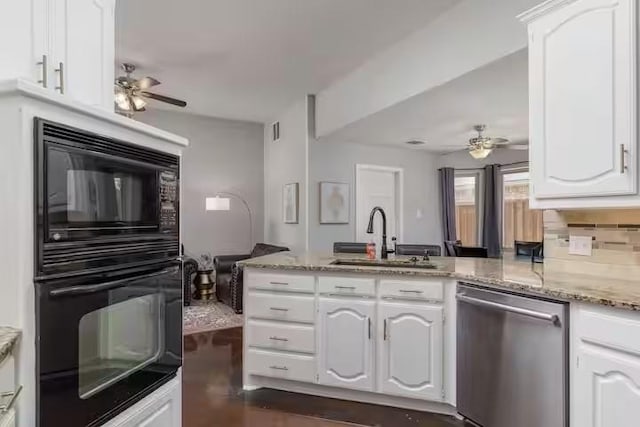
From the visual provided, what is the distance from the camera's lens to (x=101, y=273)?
114cm

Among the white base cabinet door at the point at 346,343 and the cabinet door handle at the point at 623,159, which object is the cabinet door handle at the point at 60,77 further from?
the cabinet door handle at the point at 623,159

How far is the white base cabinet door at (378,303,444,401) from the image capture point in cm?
253

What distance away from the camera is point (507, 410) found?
83.7 inches

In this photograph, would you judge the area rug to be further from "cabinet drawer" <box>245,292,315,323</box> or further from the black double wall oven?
the black double wall oven

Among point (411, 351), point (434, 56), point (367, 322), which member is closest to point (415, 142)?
point (434, 56)

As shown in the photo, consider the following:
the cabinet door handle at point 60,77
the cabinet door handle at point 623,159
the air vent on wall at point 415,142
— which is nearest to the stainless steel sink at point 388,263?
the cabinet door handle at point 623,159

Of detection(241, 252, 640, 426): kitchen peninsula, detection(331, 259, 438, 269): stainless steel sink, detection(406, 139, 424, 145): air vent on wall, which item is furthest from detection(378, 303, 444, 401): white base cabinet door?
detection(406, 139, 424, 145): air vent on wall

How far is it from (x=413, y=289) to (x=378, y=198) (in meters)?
3.97

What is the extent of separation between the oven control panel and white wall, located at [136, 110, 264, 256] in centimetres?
493

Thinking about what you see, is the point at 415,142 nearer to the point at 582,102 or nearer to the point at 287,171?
the point at 287,171

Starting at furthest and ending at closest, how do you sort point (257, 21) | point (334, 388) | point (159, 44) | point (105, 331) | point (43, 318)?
point (159, 44), point (257, 21), point (334, 388), point (105, 331), point (43, 318)

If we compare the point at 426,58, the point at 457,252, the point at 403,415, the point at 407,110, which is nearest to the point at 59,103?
the point at 403,415

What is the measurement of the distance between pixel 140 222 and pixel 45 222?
39cm

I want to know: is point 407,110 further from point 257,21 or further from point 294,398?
point 294,398
